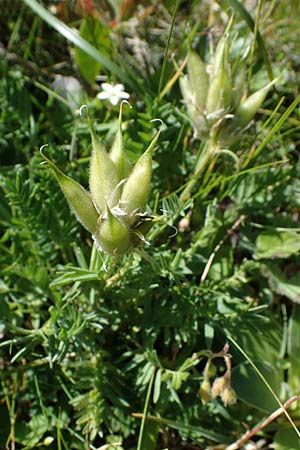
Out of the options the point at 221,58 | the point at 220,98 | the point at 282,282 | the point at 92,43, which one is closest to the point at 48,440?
the point at 282,282

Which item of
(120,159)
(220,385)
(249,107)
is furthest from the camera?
(249,107)

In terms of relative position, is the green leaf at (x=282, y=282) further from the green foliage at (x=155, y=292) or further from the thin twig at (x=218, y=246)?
the thin twig at (x=218, y=246)

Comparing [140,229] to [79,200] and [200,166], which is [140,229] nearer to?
[79,200]

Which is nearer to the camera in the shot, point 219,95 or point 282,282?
point 219,95

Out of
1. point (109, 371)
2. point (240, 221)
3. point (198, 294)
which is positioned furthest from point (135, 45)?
point (109, 371)

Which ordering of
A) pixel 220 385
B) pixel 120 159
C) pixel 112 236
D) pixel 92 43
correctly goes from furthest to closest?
pixel 92 43 < pixel 220 385 < pixel 120 159 < pixel 112 236

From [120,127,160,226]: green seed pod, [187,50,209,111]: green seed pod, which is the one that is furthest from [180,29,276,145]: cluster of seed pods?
[120,127,160,226]: green seed pod

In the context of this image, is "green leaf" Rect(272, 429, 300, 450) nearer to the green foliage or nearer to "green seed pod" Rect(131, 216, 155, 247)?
the green foliage
